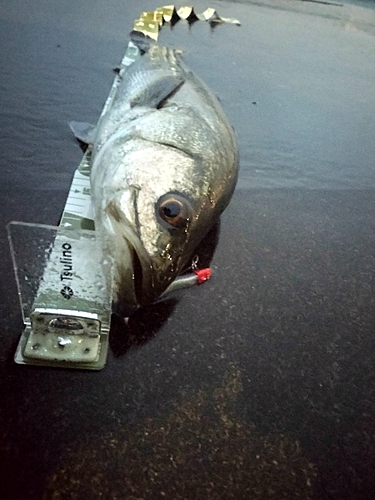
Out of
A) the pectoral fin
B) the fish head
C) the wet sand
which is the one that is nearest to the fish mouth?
the fish head

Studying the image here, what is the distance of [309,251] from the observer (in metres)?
1.27

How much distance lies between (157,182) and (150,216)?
0.08 metres

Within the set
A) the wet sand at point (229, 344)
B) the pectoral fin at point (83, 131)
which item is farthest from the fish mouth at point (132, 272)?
the pectoral fin at point (83, 131)

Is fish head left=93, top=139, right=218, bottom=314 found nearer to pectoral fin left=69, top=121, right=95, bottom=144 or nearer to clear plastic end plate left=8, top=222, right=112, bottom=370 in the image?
clear plastic end plate left=8, top=222, right=112, bottom=370

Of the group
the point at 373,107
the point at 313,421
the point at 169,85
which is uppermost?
the point at 169,85

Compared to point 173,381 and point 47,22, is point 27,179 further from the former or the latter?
point 47,22

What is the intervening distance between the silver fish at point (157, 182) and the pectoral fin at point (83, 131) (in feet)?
0.56

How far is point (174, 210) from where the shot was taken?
0.86m

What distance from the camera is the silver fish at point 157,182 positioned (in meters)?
0.84

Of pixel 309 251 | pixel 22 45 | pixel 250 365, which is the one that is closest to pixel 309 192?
pixel 309 251

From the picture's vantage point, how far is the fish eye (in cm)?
86

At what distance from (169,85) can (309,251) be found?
546 mm

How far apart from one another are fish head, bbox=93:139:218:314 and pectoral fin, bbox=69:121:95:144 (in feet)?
1.55

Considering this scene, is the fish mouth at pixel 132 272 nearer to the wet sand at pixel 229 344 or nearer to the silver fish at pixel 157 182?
the silver fish at pixel 157 182
